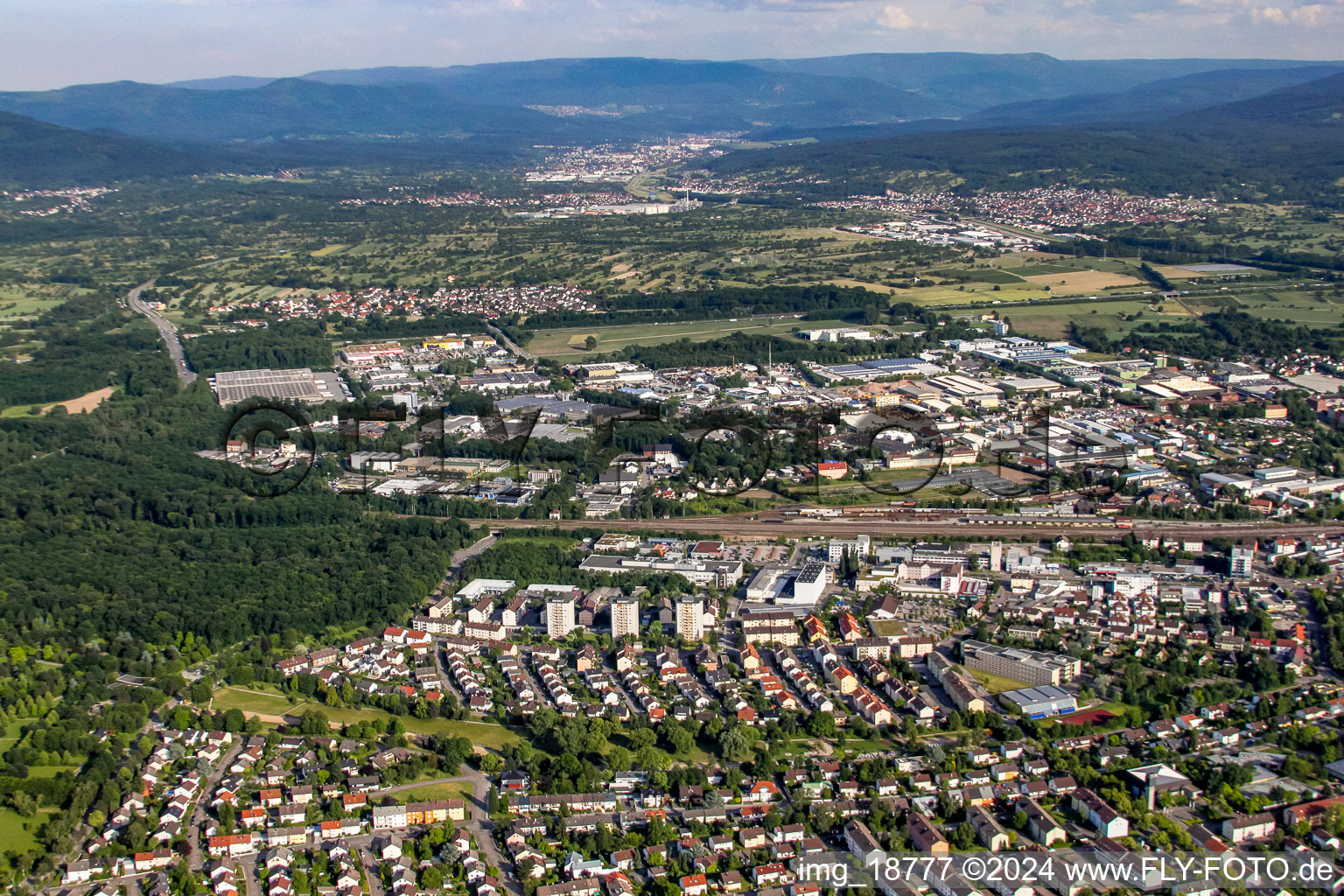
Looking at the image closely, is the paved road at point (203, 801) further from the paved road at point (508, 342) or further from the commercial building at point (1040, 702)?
the paved road at point (508, 342)

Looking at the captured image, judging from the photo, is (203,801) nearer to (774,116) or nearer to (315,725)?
(315,725)

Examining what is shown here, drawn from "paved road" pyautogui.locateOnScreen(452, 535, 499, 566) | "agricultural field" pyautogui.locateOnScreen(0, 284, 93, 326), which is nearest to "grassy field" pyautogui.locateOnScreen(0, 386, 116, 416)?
"agricultural field" pyautogui.locateOnScreen(0, 284, 93, 326)

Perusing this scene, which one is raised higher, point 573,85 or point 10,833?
point 573,85


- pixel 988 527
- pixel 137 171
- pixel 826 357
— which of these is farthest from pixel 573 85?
pixel 988 527

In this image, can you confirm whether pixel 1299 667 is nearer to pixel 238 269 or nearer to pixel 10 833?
pixel 10 833

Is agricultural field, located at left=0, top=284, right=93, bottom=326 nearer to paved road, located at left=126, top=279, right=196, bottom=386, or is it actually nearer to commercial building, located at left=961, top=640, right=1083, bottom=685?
paved road, located at left=126, top=279, right=196, bottom=386
